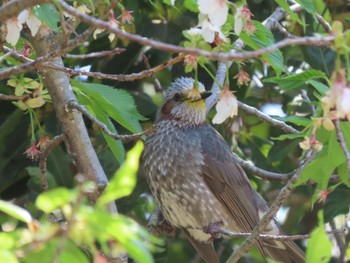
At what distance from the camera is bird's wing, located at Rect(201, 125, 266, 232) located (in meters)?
6.21

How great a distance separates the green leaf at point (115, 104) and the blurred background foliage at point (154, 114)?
5.18 ft

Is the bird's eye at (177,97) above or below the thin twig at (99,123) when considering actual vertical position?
below

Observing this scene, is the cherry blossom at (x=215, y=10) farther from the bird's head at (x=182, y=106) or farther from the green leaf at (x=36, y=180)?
the green leaf at (x=36, y=180)

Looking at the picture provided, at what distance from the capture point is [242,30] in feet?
12.3

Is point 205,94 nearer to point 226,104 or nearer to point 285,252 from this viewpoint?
point 285,252

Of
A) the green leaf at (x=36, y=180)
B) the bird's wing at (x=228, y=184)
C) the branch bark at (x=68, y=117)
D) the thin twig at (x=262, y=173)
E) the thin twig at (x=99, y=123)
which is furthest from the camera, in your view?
the bird's wing at (x=228, y=184)

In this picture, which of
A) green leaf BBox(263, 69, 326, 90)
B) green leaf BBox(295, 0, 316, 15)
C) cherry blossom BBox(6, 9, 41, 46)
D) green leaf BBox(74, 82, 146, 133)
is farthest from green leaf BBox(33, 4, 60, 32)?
green leaf BBox(295, 0, 316, 15)

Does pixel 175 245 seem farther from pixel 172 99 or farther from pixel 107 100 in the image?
pixel 107 100

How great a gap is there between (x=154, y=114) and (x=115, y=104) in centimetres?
236

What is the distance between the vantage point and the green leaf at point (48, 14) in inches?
145

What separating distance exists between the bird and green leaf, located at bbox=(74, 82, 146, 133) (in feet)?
5.30

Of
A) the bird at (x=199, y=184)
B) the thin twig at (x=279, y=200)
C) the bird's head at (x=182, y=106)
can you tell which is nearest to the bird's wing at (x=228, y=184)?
the bird at (x=199, y=184)

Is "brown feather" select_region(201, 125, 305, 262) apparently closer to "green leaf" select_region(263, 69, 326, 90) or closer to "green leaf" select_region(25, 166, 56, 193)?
"green leaf" select_region(25, 166, 56, 193)

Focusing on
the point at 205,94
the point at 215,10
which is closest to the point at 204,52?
the point at 215,10
